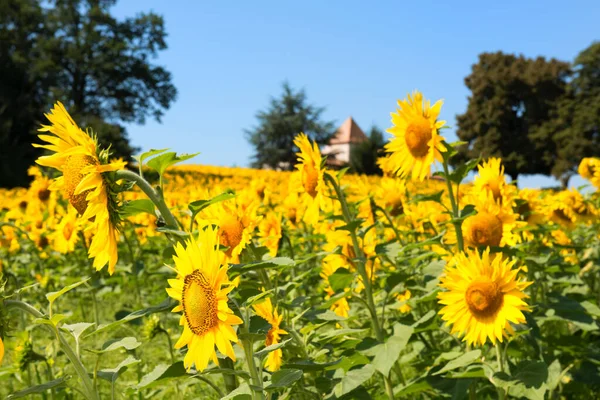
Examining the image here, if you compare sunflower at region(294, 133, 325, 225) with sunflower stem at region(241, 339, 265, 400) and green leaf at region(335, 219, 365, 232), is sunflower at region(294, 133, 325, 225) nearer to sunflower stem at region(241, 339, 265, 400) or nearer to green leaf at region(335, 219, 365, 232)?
green leaf at region(335, 219, 365, 232)

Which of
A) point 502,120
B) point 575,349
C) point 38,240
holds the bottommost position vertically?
point 575,349

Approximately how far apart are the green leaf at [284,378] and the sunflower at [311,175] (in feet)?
3.64

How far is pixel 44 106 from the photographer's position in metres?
31.6

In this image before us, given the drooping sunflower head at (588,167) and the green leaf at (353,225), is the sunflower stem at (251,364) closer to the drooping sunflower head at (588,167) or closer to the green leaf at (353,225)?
the green leaf at (353,225)

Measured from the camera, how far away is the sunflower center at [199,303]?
1.59 meters

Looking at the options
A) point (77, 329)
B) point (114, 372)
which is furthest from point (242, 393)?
point (77, 329)

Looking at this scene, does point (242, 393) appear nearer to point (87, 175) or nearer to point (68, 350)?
point (68, 350)

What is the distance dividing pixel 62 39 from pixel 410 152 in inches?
1345

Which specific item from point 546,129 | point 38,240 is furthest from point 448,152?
point 546,129

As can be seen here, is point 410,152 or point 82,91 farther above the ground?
point 82,91

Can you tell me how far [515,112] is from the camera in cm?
4219

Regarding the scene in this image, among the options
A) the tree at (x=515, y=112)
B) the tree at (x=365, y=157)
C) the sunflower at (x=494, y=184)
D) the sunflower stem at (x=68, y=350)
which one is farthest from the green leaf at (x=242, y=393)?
the tree at (x=515, y=112)

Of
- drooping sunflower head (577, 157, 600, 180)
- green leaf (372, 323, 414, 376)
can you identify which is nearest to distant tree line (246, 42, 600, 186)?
drooping sunflower head (577, 157, 600, 180)

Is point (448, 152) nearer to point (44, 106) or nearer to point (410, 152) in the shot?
point (410, 152)
